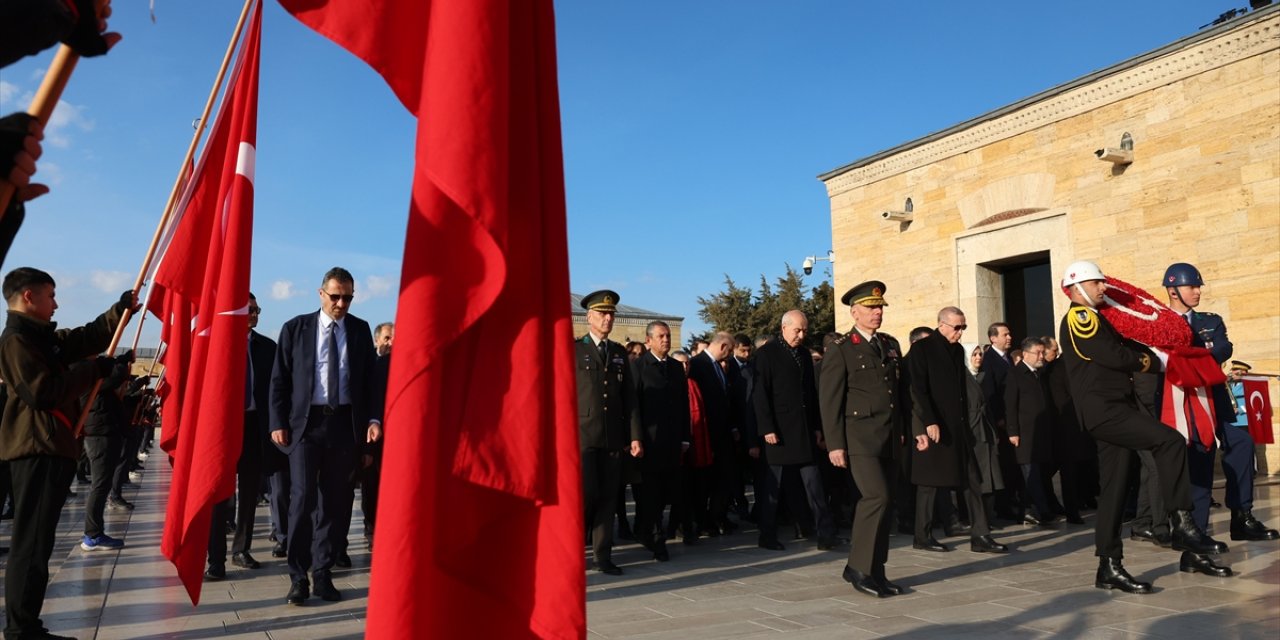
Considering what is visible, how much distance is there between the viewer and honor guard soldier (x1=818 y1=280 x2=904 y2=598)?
6375mm

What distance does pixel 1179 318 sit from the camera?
23.5ft

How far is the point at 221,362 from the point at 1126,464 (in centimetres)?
579

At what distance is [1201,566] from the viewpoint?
6.88 metres

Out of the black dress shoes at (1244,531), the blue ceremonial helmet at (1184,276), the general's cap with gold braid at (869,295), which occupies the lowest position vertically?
the black dress shoes at (1244,531)

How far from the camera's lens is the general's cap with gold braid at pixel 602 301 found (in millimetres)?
7910

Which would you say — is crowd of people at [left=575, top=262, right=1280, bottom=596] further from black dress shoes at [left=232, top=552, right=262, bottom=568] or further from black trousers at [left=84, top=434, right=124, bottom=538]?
black trousers at [left=84, top=434, right=124, bottom=538]

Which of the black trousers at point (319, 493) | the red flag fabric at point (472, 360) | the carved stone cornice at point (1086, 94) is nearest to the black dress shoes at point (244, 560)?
the black trousers at point (319, 493)

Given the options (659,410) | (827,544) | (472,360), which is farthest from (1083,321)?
(472,360)

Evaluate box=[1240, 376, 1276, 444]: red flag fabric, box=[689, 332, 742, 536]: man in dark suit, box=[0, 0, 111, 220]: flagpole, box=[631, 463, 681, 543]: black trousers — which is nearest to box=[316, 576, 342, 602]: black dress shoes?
box=[631, 463, 681, 543]: black trousers

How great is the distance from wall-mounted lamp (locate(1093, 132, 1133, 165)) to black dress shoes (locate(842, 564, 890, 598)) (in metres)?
10.3

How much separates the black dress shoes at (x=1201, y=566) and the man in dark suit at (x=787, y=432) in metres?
2.93

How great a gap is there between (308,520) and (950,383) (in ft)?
17.8

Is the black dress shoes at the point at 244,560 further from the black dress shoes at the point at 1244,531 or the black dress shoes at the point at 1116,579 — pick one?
the black dress shoes at the point at 1244,531

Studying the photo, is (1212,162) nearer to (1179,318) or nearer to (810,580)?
(1179,318)
